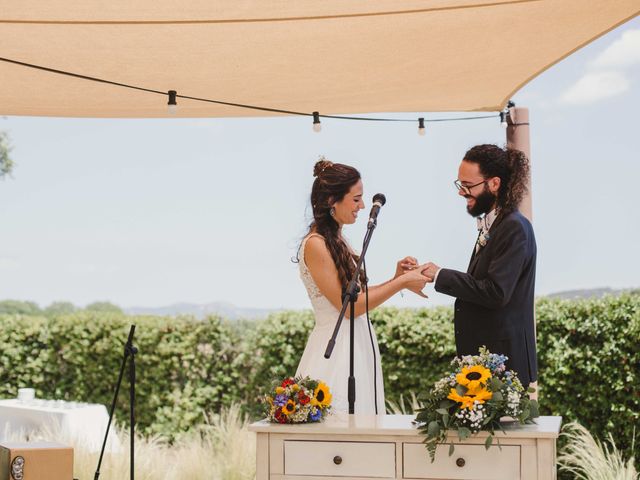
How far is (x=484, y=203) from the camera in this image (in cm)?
434

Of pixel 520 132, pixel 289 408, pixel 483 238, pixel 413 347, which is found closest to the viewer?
pixel 289 408

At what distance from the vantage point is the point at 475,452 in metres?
3.36

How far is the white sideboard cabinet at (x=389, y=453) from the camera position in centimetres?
332

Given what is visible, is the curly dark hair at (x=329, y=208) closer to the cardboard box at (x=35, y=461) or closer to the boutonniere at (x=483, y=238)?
the boutonniere at (x=483, y=238)

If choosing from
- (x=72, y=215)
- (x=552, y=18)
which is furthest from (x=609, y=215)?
(x=552, y=18)

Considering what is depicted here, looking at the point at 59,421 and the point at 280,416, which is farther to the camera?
the point at 59,421

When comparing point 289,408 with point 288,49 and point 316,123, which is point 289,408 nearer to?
point 288,49

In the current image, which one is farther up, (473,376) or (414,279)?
(414,279)

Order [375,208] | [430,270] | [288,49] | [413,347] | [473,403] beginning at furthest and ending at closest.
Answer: [413,347], [288,49], [430,270], [375,208], [473,403]

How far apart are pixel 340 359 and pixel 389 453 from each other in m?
1.33

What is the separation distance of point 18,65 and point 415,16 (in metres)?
2.25

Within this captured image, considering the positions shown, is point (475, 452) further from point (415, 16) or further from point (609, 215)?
point (609, 215)

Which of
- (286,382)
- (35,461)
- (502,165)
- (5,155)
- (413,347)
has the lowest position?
(35,461)

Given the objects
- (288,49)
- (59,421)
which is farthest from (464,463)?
(59,421)
